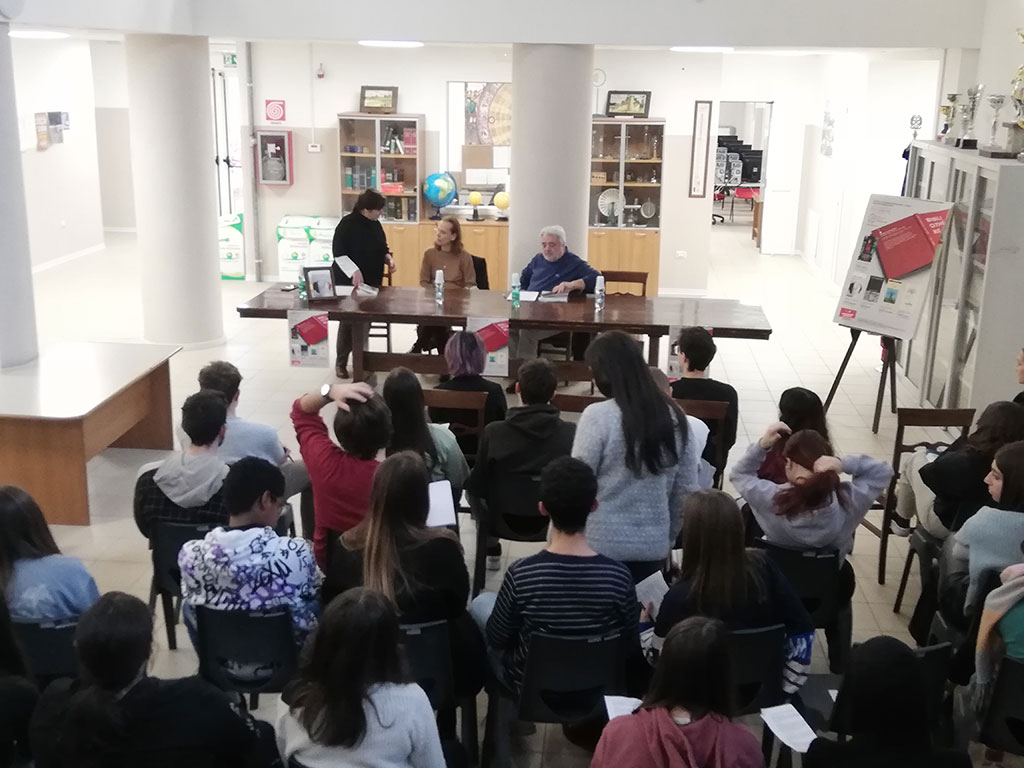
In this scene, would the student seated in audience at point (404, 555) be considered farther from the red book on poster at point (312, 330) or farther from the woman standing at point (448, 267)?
the woman standing at point (448, 267)

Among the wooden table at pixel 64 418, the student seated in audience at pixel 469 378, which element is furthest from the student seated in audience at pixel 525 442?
the wooden table at pixel 64 418

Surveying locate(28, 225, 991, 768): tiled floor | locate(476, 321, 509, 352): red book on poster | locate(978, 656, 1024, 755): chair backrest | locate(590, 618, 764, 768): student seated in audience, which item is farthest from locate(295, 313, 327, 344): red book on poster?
locate(590, 618, 764, 768): student seated in audience

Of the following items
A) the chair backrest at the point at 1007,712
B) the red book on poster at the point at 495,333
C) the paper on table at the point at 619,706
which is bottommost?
the chair backrest at the point at 1007,712

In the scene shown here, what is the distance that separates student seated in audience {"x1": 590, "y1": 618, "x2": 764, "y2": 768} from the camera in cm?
241

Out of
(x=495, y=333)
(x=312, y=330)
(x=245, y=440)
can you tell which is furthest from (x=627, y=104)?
(x=245, y=440)

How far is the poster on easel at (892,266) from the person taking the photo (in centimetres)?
730

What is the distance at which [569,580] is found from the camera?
3.07 meters

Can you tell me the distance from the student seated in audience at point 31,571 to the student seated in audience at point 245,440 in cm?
118

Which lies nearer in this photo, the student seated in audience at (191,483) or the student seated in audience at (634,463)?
the student seated in audience at (634,463)

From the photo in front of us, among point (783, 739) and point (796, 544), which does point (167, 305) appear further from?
point (783, 739)

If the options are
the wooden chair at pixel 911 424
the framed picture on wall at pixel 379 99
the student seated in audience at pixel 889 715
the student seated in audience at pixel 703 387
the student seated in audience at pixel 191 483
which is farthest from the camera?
the framed picture on wall at pixel 379 99

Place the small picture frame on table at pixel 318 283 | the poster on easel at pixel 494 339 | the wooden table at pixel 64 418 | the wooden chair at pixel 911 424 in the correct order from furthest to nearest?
1. the small picture frame on table at pixel 318 283
2. the poster on easel at pixel 494 339
3. the wooden table at pixel 64 418
4. the wooden chair at pixel 911 424

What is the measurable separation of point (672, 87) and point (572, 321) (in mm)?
5775

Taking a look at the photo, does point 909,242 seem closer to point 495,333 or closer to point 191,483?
point 495,333
